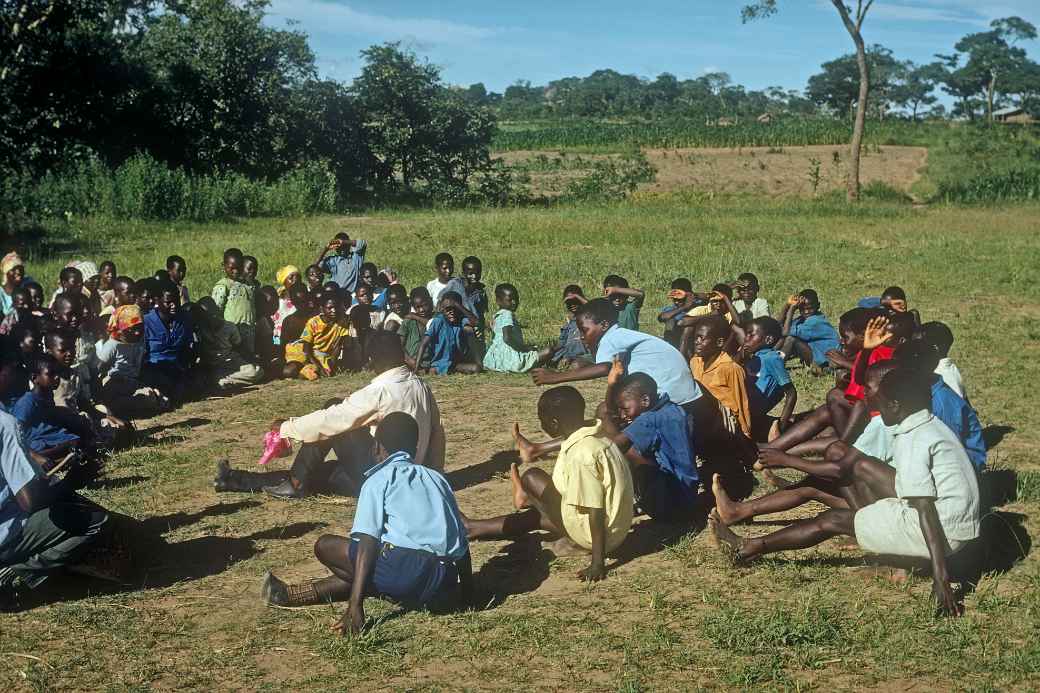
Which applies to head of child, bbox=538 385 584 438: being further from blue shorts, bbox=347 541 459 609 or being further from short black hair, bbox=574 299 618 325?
blue shorts, bbox=347 541 459 609

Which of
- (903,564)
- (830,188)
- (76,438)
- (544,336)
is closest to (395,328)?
(544,336)

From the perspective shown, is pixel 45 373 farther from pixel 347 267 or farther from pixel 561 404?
pixel 347 267

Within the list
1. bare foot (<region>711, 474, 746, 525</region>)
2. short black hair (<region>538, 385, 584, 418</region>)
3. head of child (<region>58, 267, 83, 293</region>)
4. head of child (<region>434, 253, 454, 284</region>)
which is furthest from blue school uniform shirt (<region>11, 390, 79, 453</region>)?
head of child (<region>434, 253, 454, 284</region>)

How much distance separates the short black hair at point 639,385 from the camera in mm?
6703

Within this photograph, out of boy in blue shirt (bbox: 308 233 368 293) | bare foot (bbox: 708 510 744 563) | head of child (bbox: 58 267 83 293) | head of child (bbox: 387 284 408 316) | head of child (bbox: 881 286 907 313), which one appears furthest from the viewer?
boy in blue shirt (bbox: 308 233 368 293)

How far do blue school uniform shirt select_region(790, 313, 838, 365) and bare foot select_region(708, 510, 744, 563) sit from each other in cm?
545

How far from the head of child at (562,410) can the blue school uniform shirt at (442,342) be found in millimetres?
5137

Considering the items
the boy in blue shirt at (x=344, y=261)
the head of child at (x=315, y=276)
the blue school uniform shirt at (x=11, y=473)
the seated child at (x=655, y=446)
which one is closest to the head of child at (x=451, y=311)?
the head of child at (x=315, y=276)

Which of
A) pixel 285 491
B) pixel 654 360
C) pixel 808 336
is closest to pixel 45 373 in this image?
pixel 285 491

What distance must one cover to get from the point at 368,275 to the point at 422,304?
128cm

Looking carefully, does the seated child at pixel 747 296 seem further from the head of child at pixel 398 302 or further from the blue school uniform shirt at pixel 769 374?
the head of child at pixel 398 302

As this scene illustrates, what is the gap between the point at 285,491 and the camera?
7734 mm

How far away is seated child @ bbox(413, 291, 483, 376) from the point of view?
38.3 feet

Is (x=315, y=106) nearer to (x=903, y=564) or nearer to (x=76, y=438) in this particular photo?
(x=76, y=438)
